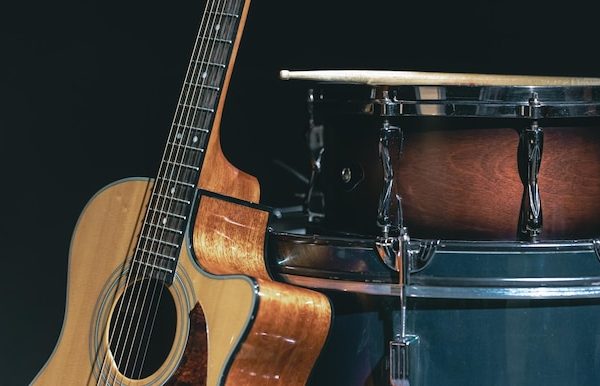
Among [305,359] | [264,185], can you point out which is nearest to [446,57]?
[264,185]

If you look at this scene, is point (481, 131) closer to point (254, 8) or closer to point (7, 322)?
point (254, 8)

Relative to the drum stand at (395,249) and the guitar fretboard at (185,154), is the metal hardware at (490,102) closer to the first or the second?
the drum stand at (395,249)

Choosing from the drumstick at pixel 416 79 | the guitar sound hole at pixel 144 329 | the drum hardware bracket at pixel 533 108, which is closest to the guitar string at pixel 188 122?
the guitar sound hole at pixel 144 329

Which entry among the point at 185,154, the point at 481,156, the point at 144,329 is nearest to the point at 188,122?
the point at 185,154

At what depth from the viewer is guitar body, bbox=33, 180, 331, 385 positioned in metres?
1.98

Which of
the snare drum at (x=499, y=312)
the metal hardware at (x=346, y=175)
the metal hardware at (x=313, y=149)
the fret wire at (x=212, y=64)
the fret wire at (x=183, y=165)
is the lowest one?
the snare drum at (x=499, y=312)

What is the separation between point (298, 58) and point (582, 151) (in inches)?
42.1

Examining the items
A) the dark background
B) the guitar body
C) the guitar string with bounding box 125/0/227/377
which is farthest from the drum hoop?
the dark background

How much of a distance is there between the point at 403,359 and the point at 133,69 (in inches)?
46.7

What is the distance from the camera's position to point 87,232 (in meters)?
2.23

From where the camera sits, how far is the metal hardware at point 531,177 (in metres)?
2.04

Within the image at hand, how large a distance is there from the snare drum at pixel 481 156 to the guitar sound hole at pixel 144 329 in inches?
18.4

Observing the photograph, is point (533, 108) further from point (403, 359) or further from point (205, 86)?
point (205, 86)

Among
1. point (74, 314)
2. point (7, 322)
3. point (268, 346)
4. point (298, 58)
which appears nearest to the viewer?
point (268, 346)
